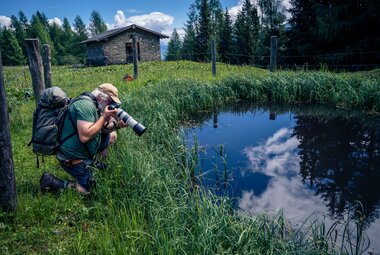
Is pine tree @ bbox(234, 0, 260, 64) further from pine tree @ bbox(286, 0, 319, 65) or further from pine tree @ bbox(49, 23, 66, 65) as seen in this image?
pine tree @ bbox(49, 23, 66, 65)

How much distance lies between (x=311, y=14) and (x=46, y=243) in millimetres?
21962

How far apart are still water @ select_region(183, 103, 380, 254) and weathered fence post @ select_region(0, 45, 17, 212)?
6.58ft

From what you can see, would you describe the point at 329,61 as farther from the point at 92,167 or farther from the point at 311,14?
the point at 92,167

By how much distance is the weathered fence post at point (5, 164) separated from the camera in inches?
99.5

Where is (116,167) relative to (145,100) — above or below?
below

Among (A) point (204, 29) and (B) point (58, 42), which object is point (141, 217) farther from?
(B) point (58, 42)

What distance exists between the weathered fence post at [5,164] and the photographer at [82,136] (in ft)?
1.60

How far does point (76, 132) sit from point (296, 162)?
351 cm

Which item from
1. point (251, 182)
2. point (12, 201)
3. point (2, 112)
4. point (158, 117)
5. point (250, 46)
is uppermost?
point (250, 46)

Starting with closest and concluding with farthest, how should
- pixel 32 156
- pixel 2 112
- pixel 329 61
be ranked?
1. pixel 2 112
2. pixel 32 156
3. pixel 329 61

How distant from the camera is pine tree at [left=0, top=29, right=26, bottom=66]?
4516 centimetres

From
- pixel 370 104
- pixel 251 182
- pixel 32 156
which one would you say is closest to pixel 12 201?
pixel 32 156

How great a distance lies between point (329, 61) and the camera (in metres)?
17.5

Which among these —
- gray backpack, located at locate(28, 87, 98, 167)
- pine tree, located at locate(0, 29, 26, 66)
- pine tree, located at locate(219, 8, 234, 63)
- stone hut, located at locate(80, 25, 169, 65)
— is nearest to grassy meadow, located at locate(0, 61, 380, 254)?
gray backpack, located at locate(28, 87, 98, 167)
